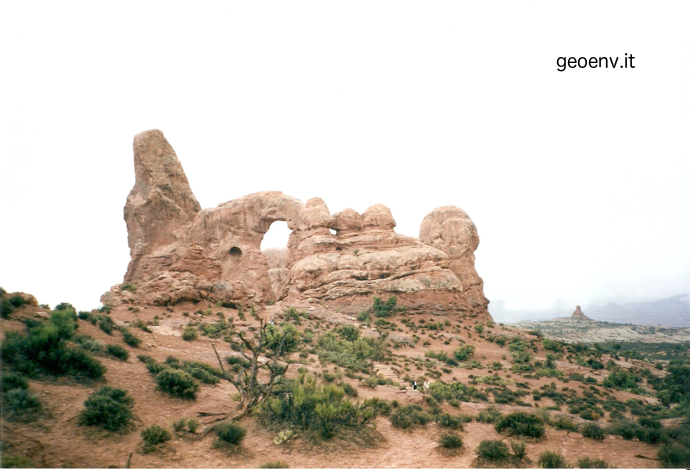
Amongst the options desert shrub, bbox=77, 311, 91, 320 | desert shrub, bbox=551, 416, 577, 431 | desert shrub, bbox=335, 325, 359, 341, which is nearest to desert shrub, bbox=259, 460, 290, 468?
desert shrub, bbox=551, 416, 577, 431

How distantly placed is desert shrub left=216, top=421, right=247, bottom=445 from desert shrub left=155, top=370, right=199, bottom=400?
339 centimetres

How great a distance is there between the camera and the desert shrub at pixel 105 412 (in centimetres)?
860

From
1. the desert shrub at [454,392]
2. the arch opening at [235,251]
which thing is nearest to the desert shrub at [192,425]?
the desert shrub at [454,392]

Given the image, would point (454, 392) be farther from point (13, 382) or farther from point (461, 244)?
point (461, 244)

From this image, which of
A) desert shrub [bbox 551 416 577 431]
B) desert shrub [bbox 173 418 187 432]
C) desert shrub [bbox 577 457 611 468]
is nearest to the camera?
desert shrub [bbox 577 457 611 468]

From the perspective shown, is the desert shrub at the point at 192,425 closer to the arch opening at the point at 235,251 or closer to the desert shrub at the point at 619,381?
the desert shrub at the point at 619,381

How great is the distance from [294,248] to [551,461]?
45.9 metres

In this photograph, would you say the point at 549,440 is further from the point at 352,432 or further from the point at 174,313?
the point at 174,313

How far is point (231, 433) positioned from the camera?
9273mm

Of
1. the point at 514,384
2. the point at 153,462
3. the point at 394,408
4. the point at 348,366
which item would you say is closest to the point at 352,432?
the point at 394,408

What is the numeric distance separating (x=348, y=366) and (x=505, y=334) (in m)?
28.2

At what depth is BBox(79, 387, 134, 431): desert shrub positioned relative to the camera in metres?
8.60

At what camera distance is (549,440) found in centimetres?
1092

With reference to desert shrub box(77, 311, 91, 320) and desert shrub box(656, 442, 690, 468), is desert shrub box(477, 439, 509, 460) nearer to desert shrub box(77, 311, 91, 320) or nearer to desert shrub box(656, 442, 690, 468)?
desert shrub box(656, 442, 690, 468)
